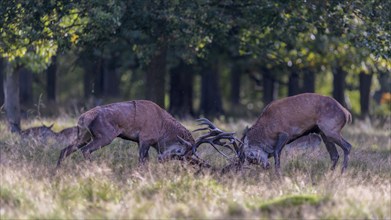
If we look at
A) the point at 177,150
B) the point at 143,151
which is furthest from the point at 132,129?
the point at 177,150

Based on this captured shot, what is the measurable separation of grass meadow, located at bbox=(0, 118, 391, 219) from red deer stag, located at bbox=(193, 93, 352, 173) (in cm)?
32

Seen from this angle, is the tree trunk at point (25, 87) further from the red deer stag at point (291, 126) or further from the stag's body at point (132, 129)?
the red deer stag at point (291, 126)

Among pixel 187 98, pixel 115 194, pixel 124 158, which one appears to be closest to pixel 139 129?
pixel 124 158

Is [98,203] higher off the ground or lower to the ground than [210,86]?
higher

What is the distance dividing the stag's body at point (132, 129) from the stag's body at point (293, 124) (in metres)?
1.09

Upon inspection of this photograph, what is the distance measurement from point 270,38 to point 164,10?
391 cm

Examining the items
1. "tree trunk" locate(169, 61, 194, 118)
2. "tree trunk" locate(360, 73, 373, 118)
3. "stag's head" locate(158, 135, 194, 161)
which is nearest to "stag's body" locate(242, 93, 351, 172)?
"stag's head" locate(158, 135, 194, 161)

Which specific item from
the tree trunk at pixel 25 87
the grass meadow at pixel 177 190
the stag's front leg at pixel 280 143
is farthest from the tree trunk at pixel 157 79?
the tree trunk at pixel 25 87

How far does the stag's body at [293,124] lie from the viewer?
13.7 meters

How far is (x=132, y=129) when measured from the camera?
13617mm

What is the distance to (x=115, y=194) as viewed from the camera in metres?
10.7

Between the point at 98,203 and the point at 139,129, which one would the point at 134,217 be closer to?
the point at 98,203

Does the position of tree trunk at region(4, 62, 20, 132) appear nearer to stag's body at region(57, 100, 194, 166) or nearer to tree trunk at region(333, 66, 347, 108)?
stag's body at region(57, 100, 194, 166)

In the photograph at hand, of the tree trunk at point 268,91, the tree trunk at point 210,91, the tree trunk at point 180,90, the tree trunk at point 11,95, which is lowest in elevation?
the tree trunk at point 268,91
